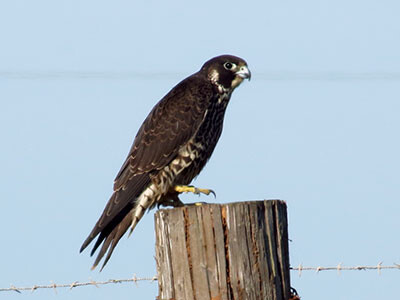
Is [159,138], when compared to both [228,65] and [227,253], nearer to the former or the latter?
[228,65]

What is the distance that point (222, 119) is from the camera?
5.45m

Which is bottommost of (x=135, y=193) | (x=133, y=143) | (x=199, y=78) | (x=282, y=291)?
(x=282, y=291)

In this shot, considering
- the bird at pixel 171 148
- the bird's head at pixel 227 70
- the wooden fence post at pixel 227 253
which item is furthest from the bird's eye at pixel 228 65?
the wooden fence post at pixel 227 253

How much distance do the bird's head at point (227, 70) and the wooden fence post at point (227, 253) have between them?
2.77 metres

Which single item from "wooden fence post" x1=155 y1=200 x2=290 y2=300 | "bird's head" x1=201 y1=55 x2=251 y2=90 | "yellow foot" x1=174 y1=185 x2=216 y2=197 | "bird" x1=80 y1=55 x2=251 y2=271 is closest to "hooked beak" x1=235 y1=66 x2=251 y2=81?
"bird's head" x1=201 y1=55 x2=251 y2=90

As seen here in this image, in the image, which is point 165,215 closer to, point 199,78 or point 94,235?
point 94,235

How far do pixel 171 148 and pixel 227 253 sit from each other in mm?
2398

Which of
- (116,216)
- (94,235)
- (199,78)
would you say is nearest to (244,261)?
(94,235)

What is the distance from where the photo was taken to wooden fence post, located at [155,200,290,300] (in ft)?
9.25

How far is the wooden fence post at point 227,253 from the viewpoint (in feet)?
9.25

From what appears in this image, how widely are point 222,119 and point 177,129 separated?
407 millimetres

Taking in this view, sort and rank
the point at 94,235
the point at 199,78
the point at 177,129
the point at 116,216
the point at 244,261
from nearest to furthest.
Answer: the point at 244,261
the point at 94,235
the point at 116,216
the point at 177,129
the point at 199,78

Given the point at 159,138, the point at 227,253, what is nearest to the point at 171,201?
the point at 159,138

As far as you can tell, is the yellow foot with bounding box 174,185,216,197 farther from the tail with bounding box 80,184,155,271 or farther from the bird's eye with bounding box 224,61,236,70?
the bird's eye with bounding box 224,61,236,70
